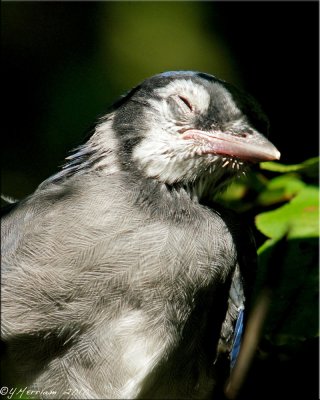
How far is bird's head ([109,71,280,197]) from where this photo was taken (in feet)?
9.37

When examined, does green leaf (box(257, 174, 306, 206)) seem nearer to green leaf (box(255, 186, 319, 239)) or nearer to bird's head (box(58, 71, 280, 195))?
green leaf (box(255, 186, 319, 239))

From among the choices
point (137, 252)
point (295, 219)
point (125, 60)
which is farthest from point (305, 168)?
point (125, 60)

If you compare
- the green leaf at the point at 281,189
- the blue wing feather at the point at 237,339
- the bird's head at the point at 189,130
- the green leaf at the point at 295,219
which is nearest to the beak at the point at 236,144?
the bird's head at the point at 189,130

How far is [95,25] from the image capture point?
17.6 feet

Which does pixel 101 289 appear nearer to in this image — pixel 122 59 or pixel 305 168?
pixel 305 168

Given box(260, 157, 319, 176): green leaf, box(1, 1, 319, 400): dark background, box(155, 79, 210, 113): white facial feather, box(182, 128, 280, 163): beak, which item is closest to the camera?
box(182, 128, 280, 163): beak

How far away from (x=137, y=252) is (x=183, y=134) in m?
0.51

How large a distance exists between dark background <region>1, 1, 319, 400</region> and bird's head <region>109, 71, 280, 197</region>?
1478mm

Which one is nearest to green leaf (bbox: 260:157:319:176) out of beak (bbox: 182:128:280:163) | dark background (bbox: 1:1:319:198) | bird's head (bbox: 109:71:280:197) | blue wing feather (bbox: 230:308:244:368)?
bird's head (bbox: 109:71:280:197)

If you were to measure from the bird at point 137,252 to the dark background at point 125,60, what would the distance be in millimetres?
1539

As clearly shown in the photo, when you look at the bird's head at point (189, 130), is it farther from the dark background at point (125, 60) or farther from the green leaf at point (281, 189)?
the dark background at point (125, 60)

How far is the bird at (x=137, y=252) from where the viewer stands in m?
2.67

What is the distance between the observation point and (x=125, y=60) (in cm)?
529

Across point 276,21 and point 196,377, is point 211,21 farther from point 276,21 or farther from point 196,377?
point 196,377
